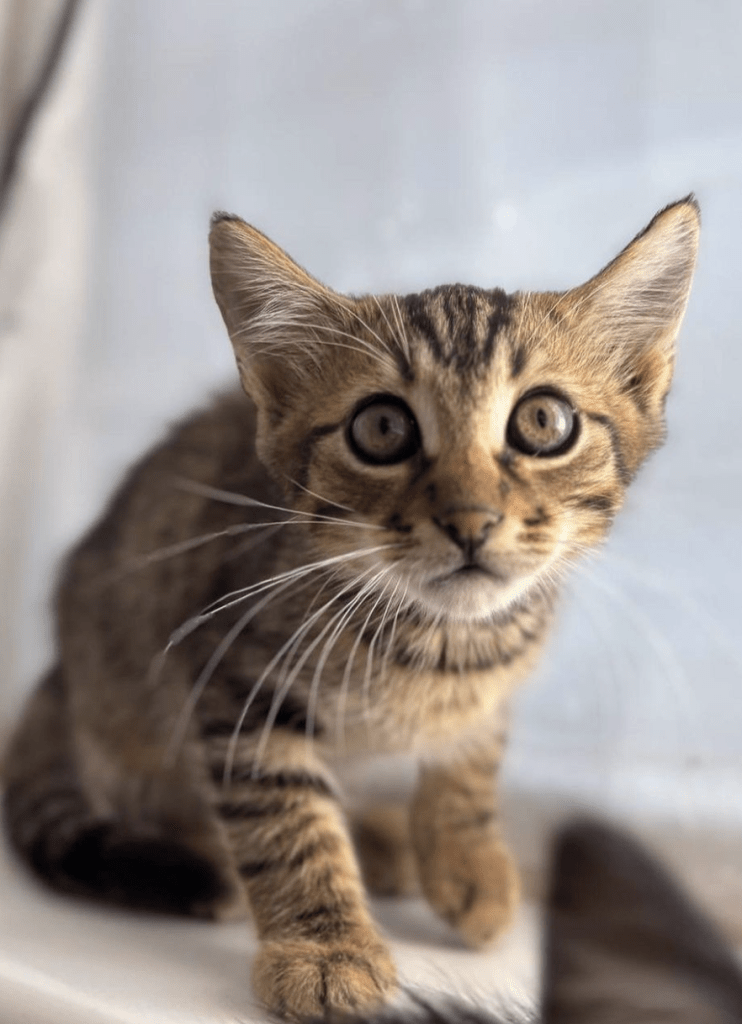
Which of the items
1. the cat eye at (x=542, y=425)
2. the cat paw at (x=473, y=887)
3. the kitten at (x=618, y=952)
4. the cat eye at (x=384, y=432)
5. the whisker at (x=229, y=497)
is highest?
the cat eye at (x=542, y=425)

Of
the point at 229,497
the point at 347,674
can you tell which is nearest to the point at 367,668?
the point at 347,674

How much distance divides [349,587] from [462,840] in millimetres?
366

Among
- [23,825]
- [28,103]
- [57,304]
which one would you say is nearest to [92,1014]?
[23,825]

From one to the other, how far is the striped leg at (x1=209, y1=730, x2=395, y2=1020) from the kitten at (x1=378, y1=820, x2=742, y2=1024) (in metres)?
0.08

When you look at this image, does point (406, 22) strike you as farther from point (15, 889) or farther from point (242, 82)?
point (15, 889)

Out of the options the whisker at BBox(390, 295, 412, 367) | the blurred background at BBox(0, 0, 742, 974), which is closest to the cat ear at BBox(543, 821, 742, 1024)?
the blurred background at BBox(0, 0, 742, 974)

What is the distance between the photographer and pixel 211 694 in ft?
3.09

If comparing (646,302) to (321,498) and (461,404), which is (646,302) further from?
(321,498)

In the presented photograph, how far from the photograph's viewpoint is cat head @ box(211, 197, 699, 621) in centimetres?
74

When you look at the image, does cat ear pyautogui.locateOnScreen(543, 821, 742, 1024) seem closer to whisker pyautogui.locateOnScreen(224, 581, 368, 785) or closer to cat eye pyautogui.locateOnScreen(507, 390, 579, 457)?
whisker pyautogui.locateOnScreen(224, 581, 368, 785)

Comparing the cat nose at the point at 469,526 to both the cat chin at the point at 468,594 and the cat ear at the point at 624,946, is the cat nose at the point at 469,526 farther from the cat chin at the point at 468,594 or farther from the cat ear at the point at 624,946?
the cat ear at the point at 624,946

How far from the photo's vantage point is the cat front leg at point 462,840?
1.01 metres

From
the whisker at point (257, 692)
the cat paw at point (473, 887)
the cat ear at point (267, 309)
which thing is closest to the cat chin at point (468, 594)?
the whisker at point (257, 692)

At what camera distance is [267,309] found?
821 millimetres
